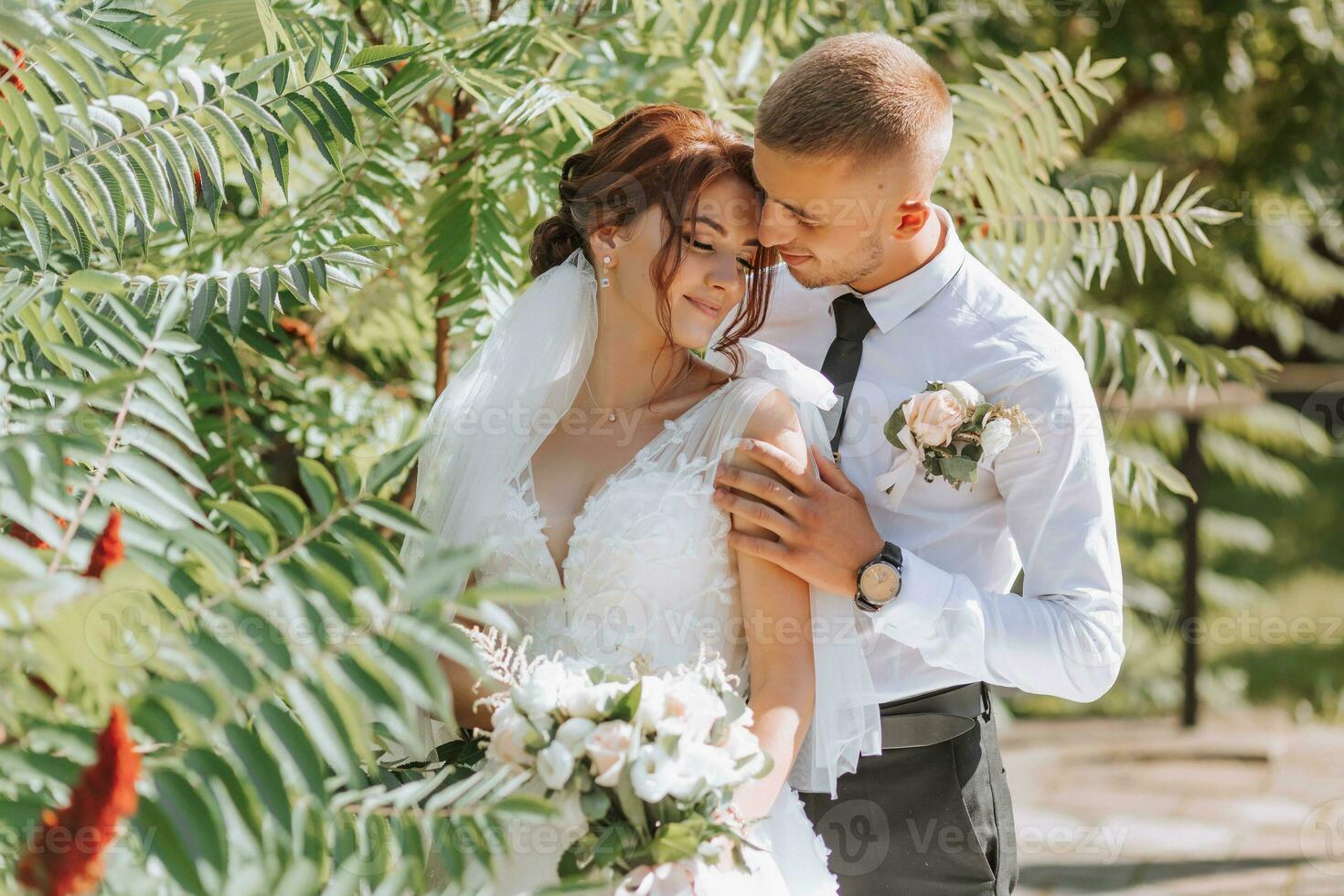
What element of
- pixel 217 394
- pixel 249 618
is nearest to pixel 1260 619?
pixel 217 394

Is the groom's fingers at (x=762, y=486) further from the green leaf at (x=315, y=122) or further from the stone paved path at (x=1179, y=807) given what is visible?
the stone paved path at (x=1179, y=807)

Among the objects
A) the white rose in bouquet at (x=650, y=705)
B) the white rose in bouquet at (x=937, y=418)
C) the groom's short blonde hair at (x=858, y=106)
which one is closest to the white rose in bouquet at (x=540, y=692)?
the white rose in bouquet at (x=650, y=705)

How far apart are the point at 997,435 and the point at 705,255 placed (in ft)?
2.19

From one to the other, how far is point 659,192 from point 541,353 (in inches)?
17.2

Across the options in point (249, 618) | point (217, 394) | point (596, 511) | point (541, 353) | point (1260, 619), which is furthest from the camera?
point (1260, 619)

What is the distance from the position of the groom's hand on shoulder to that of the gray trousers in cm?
49

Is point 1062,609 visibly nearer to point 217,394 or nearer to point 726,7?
point 726,7

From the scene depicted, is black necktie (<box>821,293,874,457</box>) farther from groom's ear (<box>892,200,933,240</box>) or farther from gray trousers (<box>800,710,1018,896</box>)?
gray trousers (<box>800,710,1018,896</box>)

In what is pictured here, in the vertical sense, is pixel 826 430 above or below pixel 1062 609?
above

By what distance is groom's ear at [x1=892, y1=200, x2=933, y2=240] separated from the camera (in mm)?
2465

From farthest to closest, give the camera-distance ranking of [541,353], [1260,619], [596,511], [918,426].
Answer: [1260,619], [541,353], [596,511], [918,426]

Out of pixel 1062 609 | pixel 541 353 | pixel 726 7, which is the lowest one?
pixel 1062 609

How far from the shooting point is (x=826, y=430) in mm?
2551

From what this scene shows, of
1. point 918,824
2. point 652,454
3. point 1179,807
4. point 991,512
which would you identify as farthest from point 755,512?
point 1179,807
